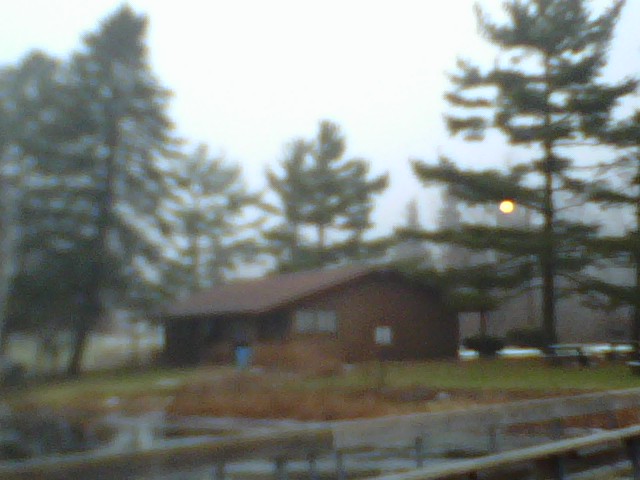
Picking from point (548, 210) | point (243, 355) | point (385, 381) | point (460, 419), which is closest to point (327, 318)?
point (243, 355)

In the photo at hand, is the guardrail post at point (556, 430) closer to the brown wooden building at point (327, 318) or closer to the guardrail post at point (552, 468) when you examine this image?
the guardrail post at point (552, 468)

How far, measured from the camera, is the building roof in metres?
35.6

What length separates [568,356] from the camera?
34.1 meters

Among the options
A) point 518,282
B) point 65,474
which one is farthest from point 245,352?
point 65,474

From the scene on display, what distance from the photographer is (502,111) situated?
117 feet

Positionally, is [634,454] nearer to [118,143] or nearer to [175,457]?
[175,457]

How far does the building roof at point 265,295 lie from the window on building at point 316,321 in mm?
926

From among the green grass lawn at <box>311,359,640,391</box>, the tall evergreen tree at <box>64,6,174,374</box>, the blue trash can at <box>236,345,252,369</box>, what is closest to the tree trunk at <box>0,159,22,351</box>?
the tall evergreen tree at <box>64,6,174,374</box>

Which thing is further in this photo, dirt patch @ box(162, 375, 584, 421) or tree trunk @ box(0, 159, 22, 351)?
tree trunk @ box(0, 159, 22, 351)

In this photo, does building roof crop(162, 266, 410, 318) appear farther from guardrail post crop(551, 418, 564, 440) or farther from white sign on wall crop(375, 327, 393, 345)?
guardrail post crop(551, 418, 564, 440)

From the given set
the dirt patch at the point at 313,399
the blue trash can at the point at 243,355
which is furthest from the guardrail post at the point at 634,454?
the blue trash can at the point at 243,355

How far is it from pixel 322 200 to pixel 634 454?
179 feet

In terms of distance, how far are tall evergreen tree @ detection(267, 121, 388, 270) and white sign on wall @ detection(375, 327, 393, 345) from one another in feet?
69.5

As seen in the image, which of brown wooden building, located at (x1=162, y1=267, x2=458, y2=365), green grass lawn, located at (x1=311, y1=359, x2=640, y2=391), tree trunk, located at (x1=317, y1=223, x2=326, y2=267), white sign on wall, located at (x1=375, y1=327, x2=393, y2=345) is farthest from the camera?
tree trunk, located at (x1=317, y1=223, x2=326, y2=267)
